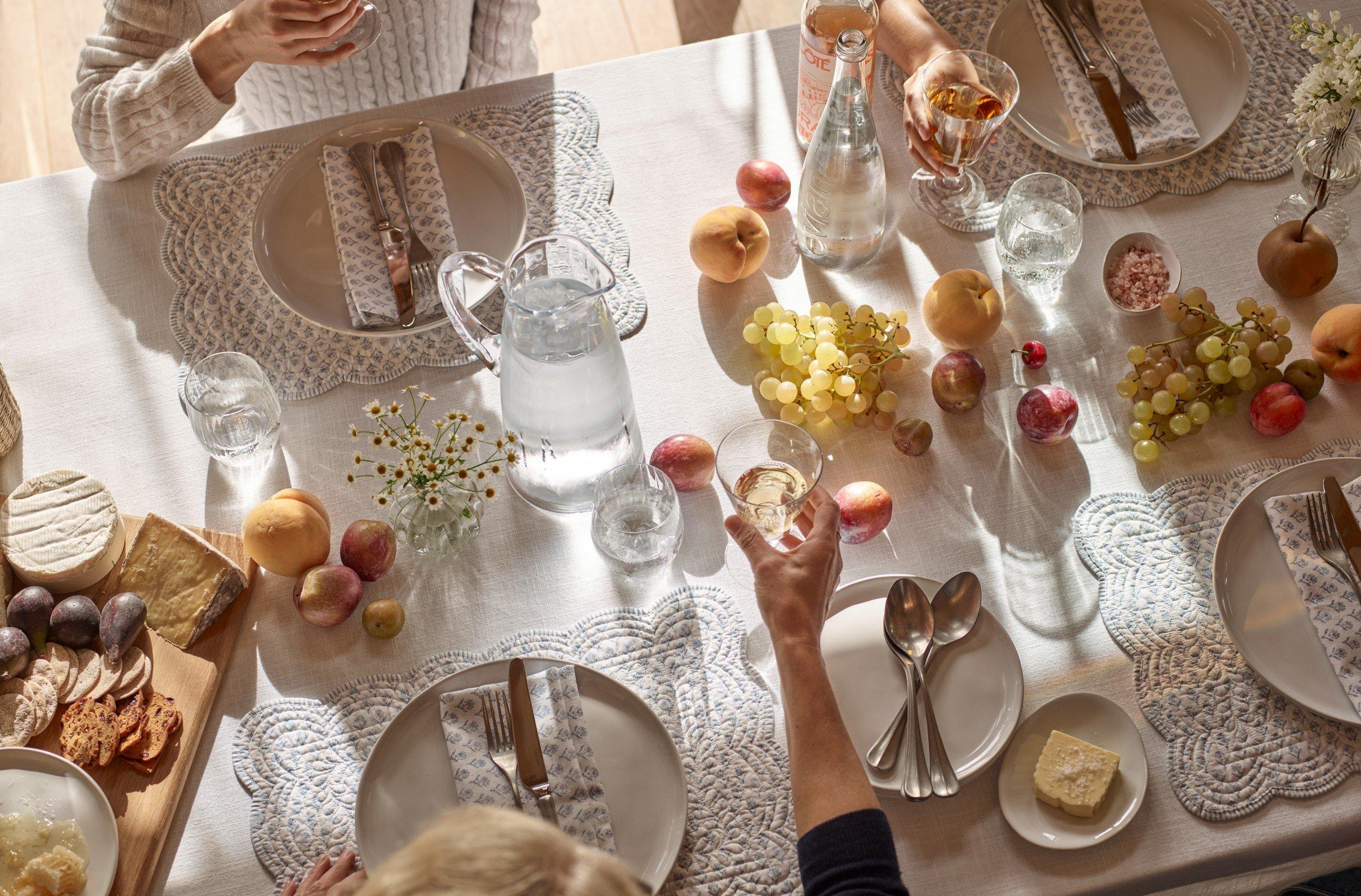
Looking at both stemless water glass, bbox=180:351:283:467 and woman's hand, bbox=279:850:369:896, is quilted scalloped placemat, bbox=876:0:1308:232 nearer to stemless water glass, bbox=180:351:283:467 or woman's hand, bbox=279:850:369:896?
stemless water glass, bbox=180:351:283:467

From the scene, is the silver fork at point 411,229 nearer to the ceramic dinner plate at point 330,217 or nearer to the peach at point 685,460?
the ceramic dinner plate at point 330,217

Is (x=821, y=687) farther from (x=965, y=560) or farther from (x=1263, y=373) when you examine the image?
(x=1263, y=373)

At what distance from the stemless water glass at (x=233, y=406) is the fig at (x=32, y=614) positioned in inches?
8.7

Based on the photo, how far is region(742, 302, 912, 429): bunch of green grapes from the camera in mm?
1089

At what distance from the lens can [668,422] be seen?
1130 millimetres

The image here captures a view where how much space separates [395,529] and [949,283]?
0.67m

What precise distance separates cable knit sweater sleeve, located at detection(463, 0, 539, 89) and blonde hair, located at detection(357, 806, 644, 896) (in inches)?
51.4

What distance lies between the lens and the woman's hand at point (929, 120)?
1.23 meters

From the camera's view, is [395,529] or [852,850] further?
[395,529]

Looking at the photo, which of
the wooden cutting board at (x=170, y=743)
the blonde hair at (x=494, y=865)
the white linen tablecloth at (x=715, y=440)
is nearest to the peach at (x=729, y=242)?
the white linen tablecloth at (x=715, y=440)

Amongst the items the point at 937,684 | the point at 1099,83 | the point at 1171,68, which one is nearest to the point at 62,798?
the point at 937,684

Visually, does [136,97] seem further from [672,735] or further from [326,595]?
[672,735]

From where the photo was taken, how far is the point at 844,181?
1.13 metres

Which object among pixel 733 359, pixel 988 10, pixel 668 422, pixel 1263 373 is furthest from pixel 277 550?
pixel 988 10
